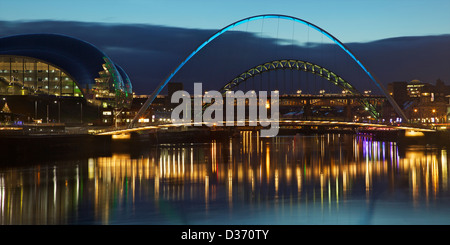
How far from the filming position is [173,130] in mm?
100125

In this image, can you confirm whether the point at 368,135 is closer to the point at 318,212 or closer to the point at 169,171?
the point at 169,171

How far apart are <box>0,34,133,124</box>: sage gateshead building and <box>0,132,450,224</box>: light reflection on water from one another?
39424mm

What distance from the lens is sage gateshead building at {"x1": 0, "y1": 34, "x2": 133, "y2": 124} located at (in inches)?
3671

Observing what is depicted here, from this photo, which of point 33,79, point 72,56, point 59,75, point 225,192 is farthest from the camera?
point 59,75

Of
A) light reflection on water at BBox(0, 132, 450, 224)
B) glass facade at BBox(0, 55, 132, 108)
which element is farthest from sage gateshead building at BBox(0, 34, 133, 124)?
light reflection on water at BBox(0, 132, 450, 224)

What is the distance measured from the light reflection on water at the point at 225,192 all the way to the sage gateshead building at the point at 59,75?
39.4 meters

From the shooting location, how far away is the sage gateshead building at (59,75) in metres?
93.2

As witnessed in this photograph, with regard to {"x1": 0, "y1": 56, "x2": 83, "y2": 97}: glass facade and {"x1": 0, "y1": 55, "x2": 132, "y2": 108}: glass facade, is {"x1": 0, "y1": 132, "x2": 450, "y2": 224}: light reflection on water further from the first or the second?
{"x1": 0, "y1": 56, "x2": 83, "y2": 97}: glass facade

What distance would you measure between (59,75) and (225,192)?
67746mm

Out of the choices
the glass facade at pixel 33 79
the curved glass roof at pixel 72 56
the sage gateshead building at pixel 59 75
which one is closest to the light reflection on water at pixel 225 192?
the sage gateshead building at pixel 59 75

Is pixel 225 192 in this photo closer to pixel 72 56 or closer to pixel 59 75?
pixel 72 56

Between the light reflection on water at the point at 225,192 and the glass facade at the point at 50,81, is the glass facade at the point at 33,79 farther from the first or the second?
the light reflection on water at the point at 225,192

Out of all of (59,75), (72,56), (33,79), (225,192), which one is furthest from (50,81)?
(225,192)

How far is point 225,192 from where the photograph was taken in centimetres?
3616
